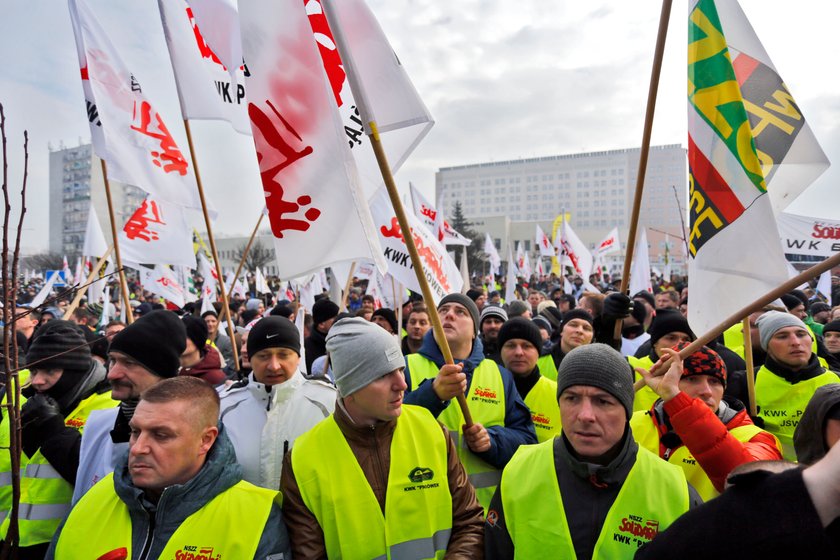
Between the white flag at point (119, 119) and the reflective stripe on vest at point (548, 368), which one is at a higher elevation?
the white flag at point (119, 119)

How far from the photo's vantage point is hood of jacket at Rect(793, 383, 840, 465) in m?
1.91

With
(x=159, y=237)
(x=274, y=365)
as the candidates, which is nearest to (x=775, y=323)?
(x=274, y=365)

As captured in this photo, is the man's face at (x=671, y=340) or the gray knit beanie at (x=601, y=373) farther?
the man's face at (x=671, y=340)

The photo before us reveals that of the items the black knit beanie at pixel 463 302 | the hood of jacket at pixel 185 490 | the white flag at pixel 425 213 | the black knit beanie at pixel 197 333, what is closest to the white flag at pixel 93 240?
the white flag at pixel 425 213

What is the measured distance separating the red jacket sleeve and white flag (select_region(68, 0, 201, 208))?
13.8 feet

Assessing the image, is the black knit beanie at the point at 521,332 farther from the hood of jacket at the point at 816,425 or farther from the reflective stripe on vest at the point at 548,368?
the hood of jacket at the point at 816,425

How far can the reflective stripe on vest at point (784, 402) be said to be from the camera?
→ 3557 mm

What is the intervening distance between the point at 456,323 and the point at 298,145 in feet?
5.69

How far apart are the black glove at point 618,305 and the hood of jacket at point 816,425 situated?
1.11 meters

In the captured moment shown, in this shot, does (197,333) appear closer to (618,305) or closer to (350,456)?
(350,456)

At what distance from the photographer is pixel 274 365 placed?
2.87 metres

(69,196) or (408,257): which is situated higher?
(69,196)

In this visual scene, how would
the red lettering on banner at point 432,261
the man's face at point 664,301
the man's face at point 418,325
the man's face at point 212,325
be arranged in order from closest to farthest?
the red lettering on banner at point 432,261 → the man's face at point 418,325 → the man's face at point 212,325 → the man's face at point 664,301

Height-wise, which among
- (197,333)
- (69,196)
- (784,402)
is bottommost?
(784,402)
